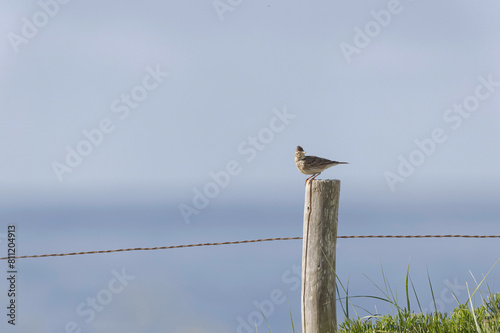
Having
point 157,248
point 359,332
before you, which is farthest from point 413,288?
point 157,248

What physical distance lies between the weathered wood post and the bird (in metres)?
0.47

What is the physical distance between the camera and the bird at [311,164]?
18.6 ft

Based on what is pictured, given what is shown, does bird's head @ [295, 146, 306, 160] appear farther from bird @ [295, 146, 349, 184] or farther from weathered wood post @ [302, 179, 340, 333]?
weathered wood post @ [302, 179, 340, 333]

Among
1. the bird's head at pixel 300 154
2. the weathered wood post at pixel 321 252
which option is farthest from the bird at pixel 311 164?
the weathered wood post at pixel 321 252

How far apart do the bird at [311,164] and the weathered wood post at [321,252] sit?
469 mm

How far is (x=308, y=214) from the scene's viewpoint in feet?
17.1

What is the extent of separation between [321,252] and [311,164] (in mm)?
962

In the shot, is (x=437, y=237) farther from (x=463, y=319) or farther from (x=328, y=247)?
(x=328, y=247)

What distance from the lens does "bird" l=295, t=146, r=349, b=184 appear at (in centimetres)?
568

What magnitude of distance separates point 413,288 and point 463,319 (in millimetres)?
698

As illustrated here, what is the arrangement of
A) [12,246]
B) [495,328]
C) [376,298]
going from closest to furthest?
[495,328]
[376,298]
[12,246]

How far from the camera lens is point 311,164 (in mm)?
5680

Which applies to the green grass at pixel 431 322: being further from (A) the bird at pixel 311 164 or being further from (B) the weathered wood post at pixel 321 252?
(A) the bird at pixel 311 164

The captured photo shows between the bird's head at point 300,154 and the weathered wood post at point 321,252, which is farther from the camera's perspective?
the bird's head at point 300,154
